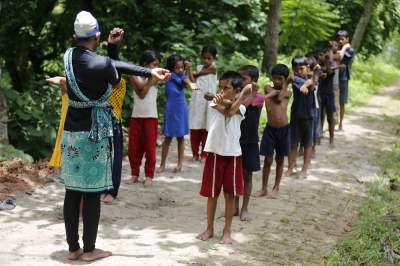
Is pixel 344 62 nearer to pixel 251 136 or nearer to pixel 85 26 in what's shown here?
pixel 251 136

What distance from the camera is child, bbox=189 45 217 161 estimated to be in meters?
8.22

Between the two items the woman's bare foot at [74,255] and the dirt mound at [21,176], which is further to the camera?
the dirt mound at [21,176]

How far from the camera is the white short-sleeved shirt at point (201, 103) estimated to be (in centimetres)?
840

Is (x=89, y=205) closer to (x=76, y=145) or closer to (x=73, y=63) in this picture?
(x=76, y=145)

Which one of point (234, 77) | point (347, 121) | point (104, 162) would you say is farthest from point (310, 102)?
point (347, 121)

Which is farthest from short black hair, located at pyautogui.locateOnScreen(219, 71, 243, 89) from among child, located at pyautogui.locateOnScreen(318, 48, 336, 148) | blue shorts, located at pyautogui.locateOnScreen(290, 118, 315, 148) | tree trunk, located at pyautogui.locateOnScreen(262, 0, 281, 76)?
tree trunk, located at pyautogui.locateOnScreen(262, 0, 281, 76)

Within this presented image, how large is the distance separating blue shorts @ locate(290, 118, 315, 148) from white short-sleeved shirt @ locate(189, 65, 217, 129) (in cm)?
122

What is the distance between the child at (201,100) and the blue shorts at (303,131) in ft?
4.03

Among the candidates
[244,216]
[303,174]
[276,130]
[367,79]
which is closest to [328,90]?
[303,174]

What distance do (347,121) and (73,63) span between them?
958 centimetres

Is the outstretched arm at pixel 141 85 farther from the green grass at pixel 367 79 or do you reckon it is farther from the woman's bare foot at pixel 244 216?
the green grass at pixel 367 79

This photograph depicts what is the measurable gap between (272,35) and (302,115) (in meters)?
5.29

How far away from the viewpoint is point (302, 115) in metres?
8.16

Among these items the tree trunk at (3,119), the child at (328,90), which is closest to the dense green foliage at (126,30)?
the tree trunk at (3,119)
